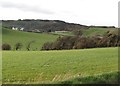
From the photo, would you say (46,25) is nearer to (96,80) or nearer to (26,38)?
(26,38)

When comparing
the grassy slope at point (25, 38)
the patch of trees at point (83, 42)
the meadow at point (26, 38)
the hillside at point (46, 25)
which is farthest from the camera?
the hillside at point (46, 25)

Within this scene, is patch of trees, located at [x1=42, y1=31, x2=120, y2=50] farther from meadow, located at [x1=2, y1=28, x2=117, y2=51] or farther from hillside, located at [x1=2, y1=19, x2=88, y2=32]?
hillside, located at [x1=2, y1=19, x2=88, y2=32]

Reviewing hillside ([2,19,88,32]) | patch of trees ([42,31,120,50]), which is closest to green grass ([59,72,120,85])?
patch of trees ([42,31,120,50])

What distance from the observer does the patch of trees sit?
73875 mm

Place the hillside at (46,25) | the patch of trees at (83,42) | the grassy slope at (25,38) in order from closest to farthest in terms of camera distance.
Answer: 1. the patch of trees at (83,42)
2. the grassy slope at (25,38)
3. the hillside at (46,25)

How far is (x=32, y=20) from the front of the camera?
117375 millimetres

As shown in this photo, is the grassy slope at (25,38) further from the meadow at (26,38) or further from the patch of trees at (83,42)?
the patch of trees at (83,42)

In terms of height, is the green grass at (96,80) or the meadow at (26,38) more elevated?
the green grass at (96,80)

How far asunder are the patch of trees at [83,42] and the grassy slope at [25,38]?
19.1ft

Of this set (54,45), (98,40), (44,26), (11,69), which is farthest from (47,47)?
(11,69)

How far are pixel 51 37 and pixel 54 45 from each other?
14052mm

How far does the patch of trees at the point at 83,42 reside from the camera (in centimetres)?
7388

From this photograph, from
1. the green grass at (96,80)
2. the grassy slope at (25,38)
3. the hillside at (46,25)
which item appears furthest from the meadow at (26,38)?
the green grass at (96,80)

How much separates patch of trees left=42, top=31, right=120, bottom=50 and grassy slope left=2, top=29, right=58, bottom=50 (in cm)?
583
